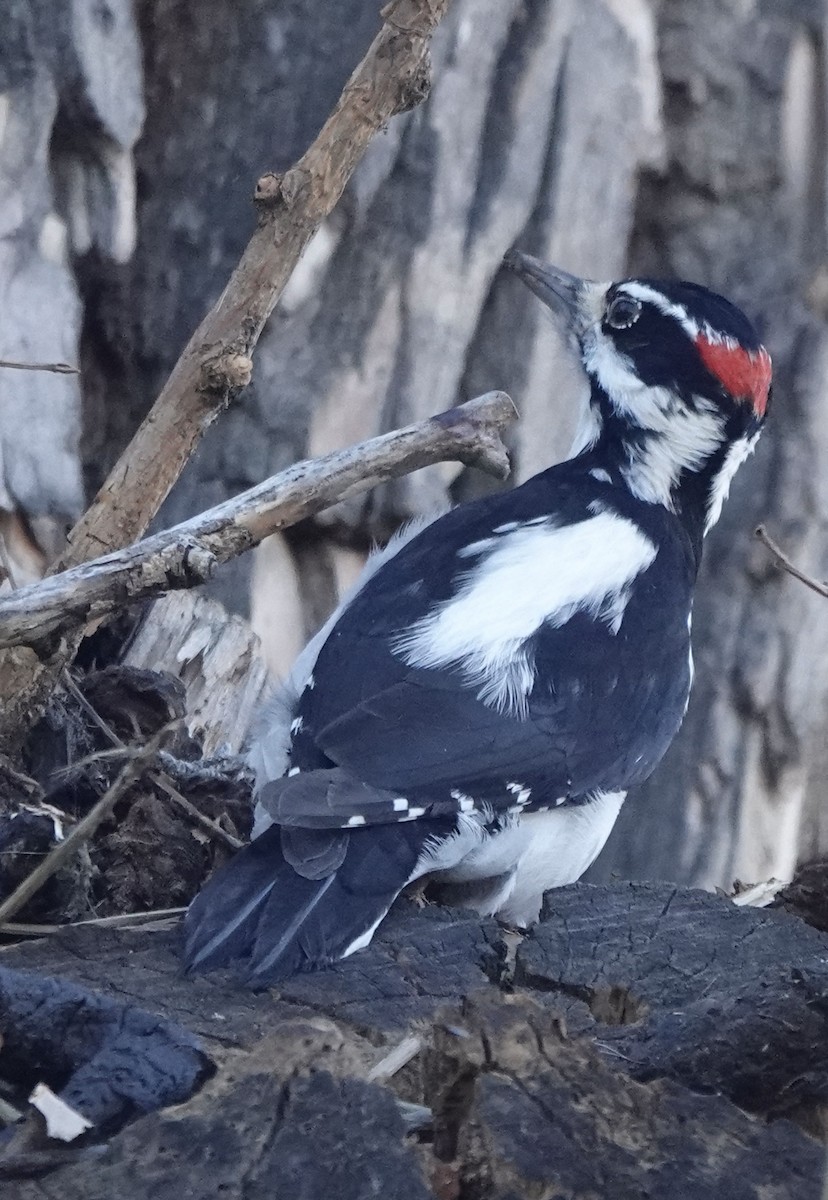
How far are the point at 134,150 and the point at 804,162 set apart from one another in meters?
1.63

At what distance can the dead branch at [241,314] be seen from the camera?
229 centimetres

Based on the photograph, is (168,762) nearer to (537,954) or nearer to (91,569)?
(91,569)

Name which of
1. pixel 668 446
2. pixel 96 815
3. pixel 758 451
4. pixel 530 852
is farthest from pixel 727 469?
pixel 96 815

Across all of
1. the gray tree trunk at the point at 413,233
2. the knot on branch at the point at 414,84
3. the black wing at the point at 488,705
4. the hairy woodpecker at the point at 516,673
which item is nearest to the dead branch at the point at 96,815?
the hairy woodpecker at the point at 516,673

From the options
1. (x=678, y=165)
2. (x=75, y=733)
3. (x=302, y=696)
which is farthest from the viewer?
(x=678, y=165)

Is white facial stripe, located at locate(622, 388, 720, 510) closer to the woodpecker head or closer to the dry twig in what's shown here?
the woodpecker head

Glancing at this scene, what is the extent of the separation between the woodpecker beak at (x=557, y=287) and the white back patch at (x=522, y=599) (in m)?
0.45

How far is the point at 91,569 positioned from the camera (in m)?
1.97

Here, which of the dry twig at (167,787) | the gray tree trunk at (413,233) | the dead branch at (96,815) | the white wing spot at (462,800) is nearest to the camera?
the dead branch at (96,815)

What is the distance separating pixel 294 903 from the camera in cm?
198

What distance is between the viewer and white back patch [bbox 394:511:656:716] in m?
2.33

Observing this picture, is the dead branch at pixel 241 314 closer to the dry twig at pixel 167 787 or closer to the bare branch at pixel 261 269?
the bare branch at pixel 261 269

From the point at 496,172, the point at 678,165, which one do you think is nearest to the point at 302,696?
the point at 496,172

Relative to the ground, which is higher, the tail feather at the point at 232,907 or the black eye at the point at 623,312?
the black eye at the point at 623,312
